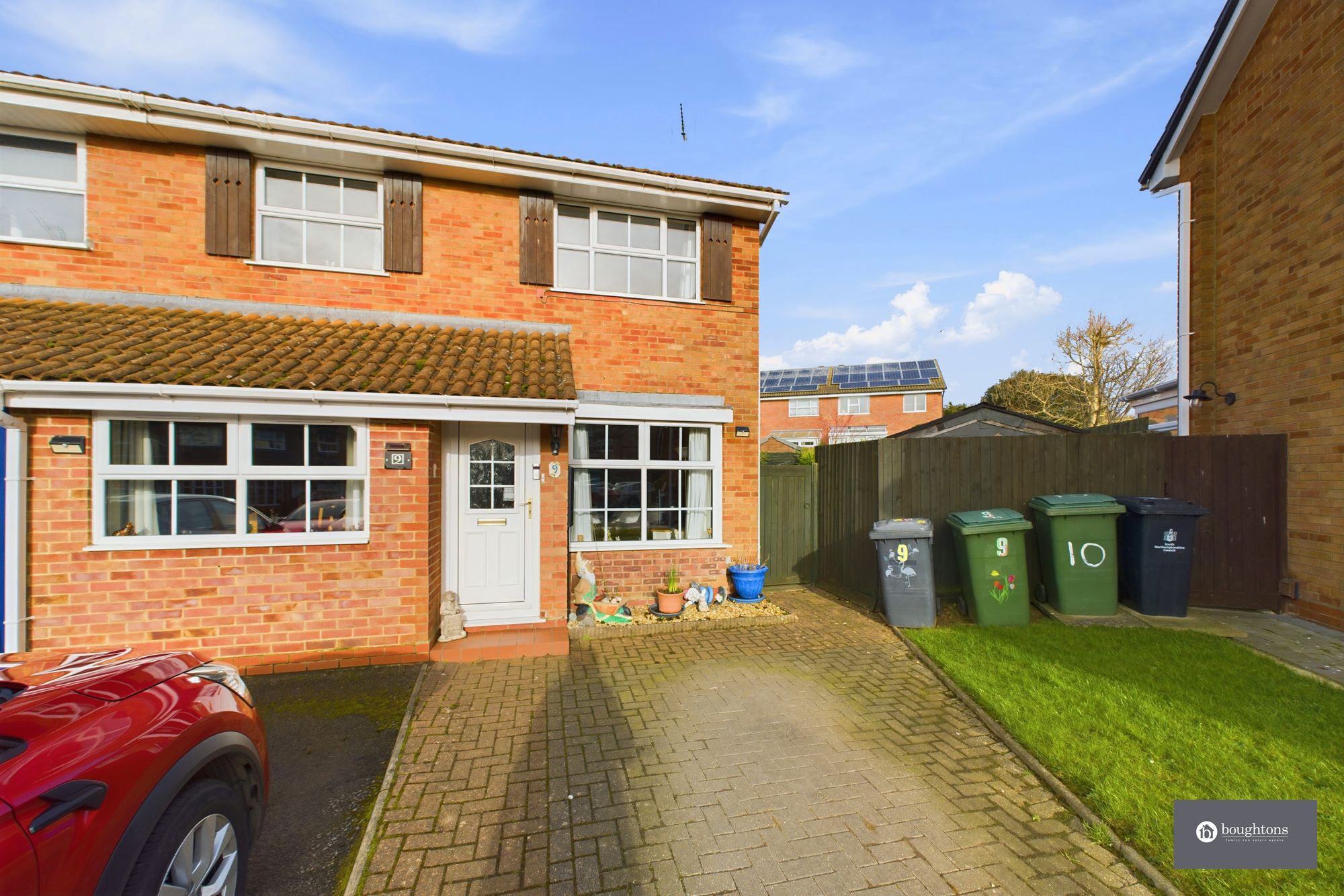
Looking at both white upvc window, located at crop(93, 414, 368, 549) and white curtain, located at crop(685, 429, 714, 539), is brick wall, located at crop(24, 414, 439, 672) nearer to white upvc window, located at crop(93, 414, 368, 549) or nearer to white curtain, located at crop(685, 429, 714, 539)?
white upvc window, located at crop(93, 414, 368, 549)

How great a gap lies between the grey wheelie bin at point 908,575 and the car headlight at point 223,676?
5.33 meters

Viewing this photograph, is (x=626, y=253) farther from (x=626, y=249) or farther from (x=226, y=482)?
(x=226, y=482)

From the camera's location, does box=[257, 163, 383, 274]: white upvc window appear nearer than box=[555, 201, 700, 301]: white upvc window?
Yes

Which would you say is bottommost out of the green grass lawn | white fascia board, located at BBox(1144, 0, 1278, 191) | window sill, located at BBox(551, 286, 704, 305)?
the green grass lawn

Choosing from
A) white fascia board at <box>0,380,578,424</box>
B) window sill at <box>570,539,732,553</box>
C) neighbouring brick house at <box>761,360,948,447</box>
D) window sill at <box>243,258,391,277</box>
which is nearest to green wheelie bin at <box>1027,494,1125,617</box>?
window sill at <box>570,539,732,553</box>

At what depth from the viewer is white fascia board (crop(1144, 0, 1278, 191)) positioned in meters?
6.61

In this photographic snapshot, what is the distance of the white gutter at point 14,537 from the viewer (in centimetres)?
423

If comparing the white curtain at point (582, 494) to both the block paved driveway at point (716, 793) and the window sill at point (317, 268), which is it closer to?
the block paved driveway at point (716, 793)

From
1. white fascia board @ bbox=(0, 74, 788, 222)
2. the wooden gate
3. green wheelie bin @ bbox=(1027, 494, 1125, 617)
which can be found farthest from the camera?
the wooden gate

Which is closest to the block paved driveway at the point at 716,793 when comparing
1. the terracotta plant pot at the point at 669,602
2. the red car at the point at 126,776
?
the red car at the point at 126,776

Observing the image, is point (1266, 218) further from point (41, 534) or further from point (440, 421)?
point (41, 534)

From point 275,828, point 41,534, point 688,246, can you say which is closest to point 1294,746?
point 275,828

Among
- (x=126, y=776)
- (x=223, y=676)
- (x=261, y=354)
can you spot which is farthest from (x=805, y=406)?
(x=126, y=776)

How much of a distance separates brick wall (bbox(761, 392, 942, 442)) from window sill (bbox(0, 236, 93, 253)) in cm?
2962
